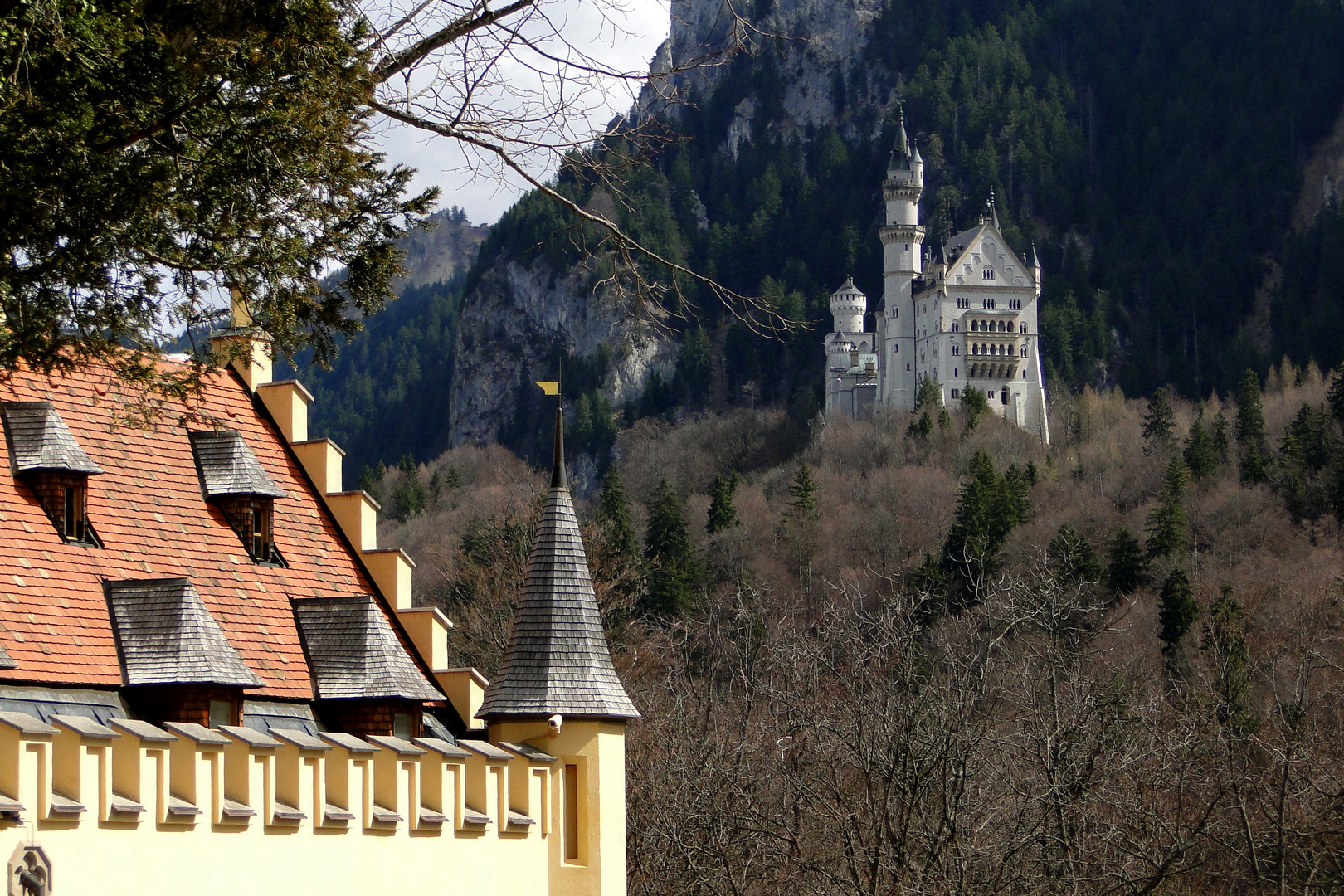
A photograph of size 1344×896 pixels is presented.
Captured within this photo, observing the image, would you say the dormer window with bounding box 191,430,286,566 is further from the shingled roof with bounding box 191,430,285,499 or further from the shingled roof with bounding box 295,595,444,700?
the shingled roof with bounding box 295,595,444,700

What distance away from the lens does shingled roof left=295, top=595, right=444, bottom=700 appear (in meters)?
19.8

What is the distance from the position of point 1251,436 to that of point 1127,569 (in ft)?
→ 97.5

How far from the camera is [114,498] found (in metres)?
19.3

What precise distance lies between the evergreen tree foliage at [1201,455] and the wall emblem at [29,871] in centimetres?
10653

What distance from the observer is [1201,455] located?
117 meters

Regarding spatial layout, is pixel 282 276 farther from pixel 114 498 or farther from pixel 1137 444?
pixel 1137 444

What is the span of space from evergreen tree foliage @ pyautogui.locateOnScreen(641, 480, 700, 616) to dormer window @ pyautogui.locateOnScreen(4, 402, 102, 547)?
220 ft

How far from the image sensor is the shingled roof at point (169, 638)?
17.7 m

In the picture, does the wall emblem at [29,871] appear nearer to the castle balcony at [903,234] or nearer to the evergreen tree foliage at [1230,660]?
the evergreen tree foliage at [1230,660]

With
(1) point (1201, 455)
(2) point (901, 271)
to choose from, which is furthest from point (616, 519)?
(2) point (901, 271)

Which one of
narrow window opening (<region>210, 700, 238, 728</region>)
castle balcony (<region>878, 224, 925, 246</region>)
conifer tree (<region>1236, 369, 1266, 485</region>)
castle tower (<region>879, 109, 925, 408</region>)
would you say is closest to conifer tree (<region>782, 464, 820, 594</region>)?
conifer tree (<region>1236, 369, 1266, 485</region>)

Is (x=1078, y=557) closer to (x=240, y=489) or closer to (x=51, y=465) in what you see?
(x=240, y=489)

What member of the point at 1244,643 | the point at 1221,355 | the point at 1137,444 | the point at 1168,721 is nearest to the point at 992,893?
the point at 1168,721

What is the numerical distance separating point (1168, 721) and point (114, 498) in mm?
37912
